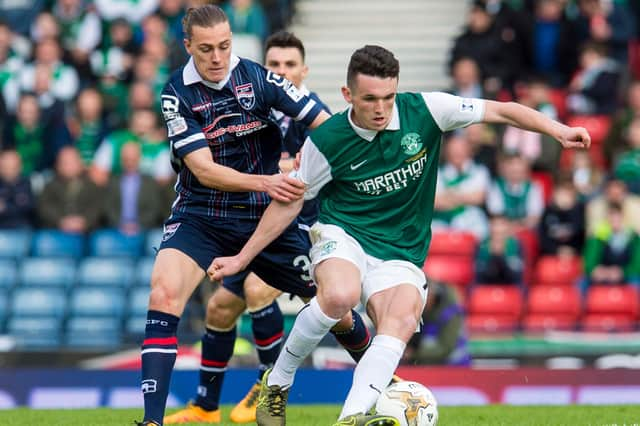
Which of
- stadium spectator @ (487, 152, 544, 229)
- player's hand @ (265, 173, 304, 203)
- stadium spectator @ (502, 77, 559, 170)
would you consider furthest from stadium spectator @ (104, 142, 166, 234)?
player's hand @ (265, 173, 304, 203)

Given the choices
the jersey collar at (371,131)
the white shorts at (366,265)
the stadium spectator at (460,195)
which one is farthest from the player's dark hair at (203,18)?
the stadium spectator at (460,195)

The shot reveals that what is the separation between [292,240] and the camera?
8.71m

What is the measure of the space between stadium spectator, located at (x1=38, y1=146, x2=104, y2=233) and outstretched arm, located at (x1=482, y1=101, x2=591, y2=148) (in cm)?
815

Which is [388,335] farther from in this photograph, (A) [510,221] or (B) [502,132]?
(B) [502,132]

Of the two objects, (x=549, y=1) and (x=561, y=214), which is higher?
(x=549, y=1)

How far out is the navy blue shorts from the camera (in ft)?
27.3

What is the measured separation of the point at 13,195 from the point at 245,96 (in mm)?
7613

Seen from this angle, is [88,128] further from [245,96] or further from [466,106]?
[466,106]

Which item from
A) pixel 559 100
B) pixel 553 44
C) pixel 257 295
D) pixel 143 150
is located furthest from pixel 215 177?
pixel 553 44

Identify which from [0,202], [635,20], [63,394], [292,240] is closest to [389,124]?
[292,240]

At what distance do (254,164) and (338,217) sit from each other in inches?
33.2

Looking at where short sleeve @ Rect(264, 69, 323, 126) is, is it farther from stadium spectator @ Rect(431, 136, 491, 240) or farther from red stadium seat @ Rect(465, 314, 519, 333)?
stadium spectator @ Rect(431, 136, 491, 240)

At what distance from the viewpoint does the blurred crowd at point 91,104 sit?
15.3m

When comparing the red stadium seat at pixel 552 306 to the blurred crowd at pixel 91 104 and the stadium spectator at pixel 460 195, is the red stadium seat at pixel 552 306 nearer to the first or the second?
the stadium spectator at pixel 460 195
